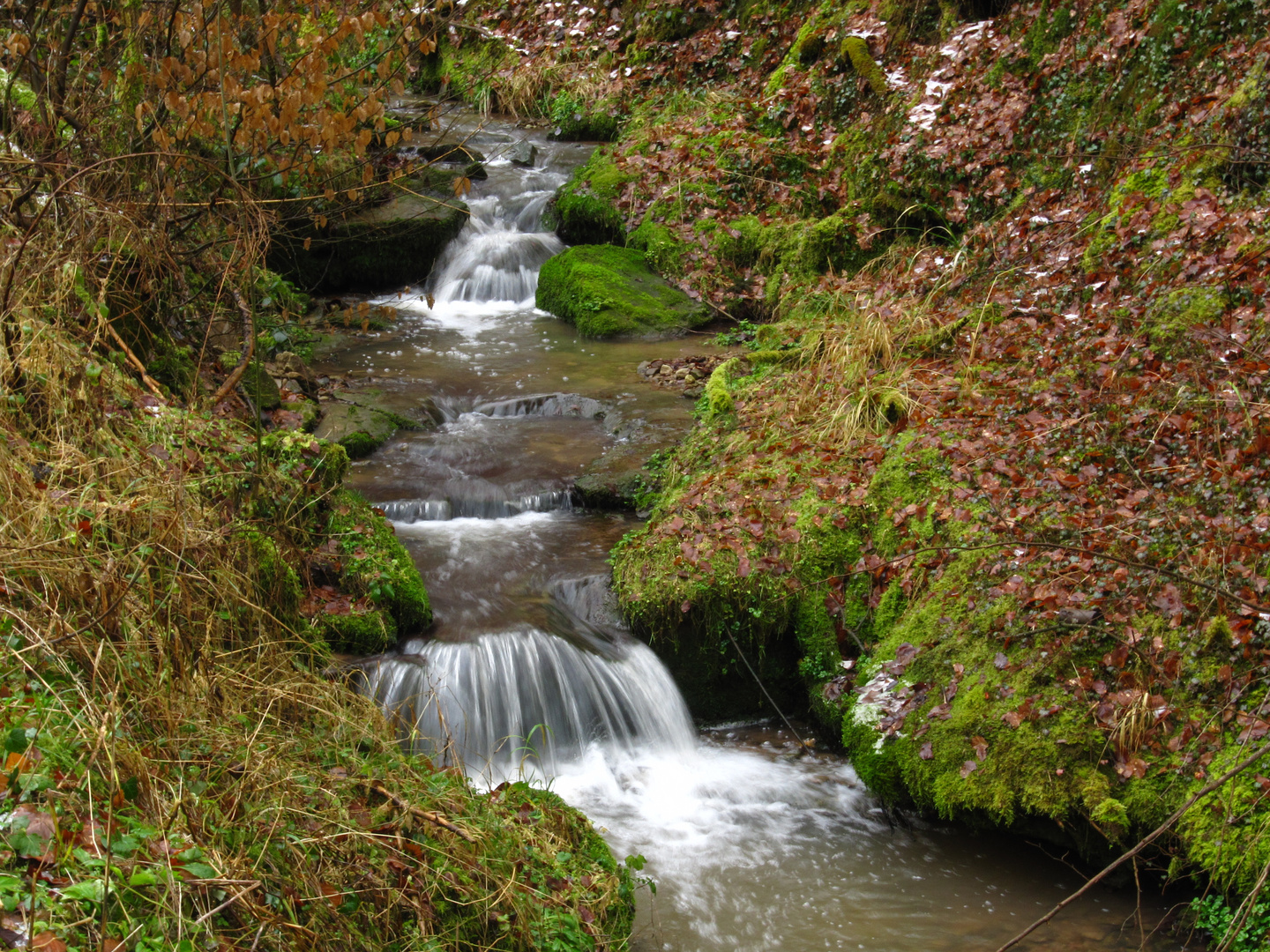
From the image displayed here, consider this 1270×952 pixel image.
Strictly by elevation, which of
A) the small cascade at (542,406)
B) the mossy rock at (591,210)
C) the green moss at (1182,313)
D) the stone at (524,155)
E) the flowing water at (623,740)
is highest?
the stone at (524,155)

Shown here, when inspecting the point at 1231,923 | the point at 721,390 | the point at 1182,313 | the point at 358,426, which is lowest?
the point at 1231,923

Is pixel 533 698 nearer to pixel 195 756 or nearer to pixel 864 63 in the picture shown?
pixel 195 756

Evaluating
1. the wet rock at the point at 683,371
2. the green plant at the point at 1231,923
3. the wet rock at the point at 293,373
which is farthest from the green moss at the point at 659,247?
the green plant at the point at 1231,923

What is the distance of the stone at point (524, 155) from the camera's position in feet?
49.5

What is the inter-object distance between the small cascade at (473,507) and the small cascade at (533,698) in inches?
64.6

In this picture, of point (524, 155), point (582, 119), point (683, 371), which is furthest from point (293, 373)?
point (582, 119)

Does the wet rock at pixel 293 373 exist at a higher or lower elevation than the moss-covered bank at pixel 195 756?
higher

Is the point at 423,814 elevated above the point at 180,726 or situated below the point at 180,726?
below

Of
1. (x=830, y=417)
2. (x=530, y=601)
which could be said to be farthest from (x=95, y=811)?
(x=830, y=417)

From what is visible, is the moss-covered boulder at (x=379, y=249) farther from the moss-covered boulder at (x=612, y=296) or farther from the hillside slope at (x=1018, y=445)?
the hillside slope at (x=1018, y=445)

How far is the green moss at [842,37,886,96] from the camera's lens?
10828 mm

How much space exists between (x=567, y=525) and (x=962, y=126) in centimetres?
555

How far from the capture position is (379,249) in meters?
12.7

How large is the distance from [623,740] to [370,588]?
173 cm
